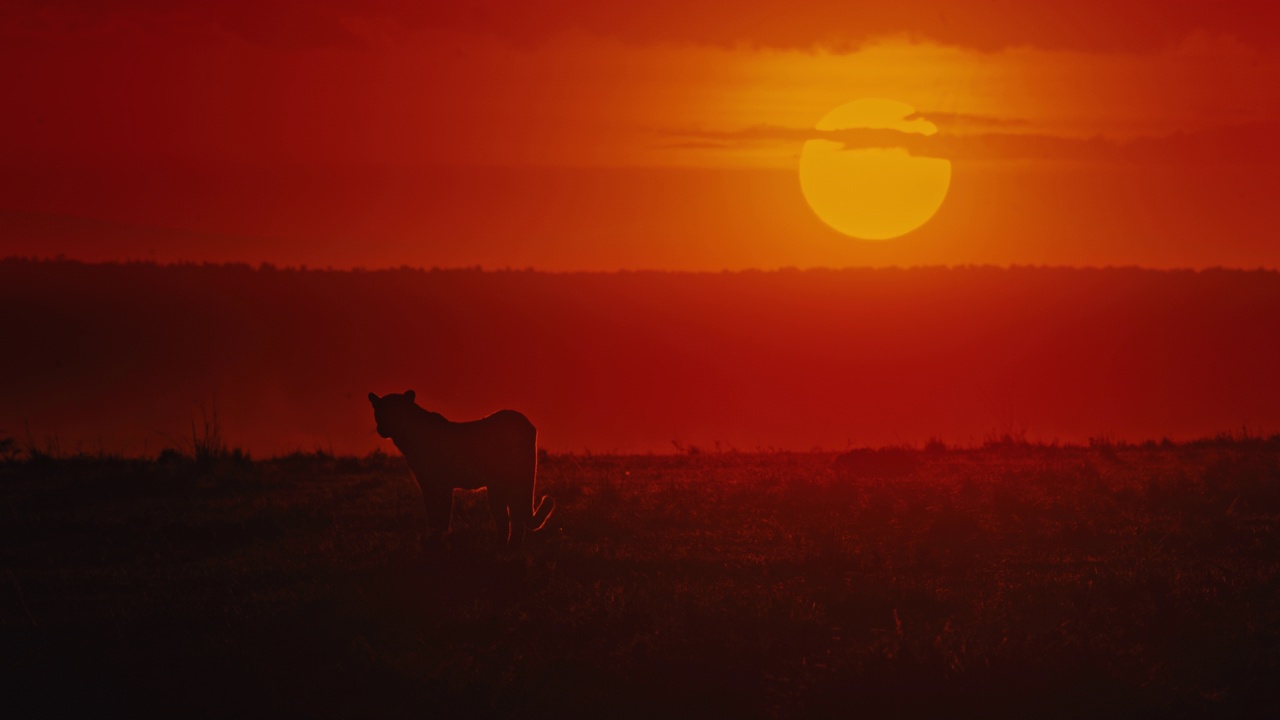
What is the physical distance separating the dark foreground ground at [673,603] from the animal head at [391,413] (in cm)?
121

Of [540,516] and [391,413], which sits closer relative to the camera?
[540,516]

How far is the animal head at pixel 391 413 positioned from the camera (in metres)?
12.9

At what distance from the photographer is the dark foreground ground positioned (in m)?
8.31

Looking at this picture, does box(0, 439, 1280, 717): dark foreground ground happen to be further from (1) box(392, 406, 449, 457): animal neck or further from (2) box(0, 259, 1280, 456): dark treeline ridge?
(2) box(0, 259, 1280, 456): dark treeline ridge

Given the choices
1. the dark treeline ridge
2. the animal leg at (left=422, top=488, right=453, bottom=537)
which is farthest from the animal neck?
the dark treeline ridge

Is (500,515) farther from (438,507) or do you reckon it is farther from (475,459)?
(438,507)

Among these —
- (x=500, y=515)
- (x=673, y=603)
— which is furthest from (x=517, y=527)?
(x=673, y=603)

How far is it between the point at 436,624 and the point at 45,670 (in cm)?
282

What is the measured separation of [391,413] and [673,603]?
4.41 meters

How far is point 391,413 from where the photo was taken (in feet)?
42.5

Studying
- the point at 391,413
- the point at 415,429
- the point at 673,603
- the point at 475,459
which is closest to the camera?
the point at 673,603

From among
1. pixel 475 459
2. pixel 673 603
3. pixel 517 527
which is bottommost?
pixel 673 603

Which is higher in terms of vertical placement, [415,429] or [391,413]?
[391,413]

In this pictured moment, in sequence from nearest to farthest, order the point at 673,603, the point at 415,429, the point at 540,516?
the point at 673,603
the point at 540,516
the point at 415,429
